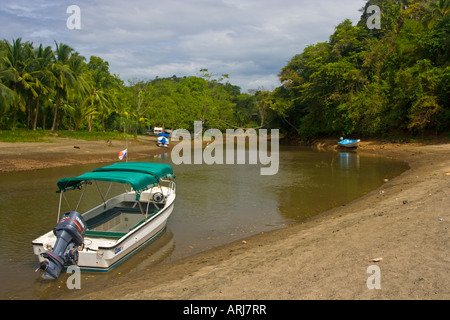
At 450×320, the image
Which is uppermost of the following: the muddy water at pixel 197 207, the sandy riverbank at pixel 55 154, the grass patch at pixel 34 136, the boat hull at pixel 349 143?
the grass patch at pixel 34 136

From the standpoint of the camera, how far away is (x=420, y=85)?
3322 centimetres

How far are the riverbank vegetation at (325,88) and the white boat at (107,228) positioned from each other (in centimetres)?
2699

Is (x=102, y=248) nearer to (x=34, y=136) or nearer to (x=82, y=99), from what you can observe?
(x=34, y=136)

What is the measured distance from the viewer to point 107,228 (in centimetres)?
1070

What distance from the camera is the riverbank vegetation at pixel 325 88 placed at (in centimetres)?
3422

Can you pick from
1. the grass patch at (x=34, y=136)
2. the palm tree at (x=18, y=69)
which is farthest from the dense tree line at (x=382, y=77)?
the palm tree at (x=18, y=69)

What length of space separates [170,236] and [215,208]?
3.65 m

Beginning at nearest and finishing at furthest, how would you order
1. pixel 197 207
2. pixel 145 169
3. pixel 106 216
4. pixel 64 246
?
1. pixel 64 246
2. pixel 106 216
3. pixel 145 169
4. pixel 197 207

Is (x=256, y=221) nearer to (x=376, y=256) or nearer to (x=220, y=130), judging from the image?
(x=376, y=256)

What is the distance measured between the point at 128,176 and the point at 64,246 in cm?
288

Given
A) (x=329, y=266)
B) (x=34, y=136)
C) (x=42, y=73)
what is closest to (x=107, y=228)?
(x=329, y=266)

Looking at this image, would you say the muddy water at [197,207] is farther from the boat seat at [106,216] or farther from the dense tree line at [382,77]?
the dense tree line at [382,77]
